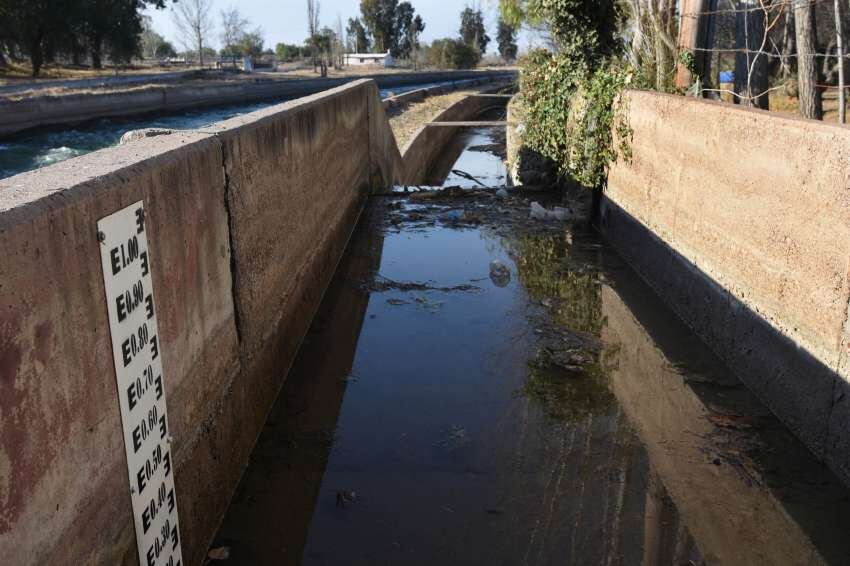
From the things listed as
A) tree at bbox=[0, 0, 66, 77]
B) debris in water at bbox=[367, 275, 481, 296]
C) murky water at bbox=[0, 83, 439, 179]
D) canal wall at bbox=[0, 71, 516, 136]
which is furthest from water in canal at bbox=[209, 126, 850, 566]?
tree at bbox=[0, 0, 66, 77]

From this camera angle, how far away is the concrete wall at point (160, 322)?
221 cm

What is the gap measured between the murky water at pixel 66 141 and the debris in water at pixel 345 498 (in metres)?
12.3

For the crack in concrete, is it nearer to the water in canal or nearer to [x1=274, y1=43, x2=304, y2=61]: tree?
the water in canal

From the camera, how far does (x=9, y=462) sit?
A: 82.5 inches

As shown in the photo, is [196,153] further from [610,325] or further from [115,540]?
[610,325]

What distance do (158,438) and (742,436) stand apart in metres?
3.73

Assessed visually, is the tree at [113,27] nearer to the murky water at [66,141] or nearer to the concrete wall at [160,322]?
the murky water at [66,141]

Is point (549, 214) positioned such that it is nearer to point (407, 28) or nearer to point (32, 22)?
point (32, 22)

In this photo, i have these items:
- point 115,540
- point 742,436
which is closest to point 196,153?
point 115,540

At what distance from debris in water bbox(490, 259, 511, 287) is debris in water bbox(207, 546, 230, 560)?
16.6 feet

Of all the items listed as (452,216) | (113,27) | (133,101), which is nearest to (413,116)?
(133,101)

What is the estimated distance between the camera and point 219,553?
3.81 m

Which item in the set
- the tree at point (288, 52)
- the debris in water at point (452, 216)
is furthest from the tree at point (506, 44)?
the debris in water at point (452, 216)

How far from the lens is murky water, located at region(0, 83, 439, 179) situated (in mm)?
19781
